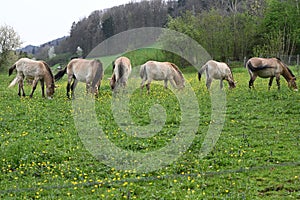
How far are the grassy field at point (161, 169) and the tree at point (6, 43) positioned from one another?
3884cm

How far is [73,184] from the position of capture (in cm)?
648

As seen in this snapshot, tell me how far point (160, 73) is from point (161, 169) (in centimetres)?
1191

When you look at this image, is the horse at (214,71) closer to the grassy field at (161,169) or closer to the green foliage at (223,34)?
the grassy field at (161,169)

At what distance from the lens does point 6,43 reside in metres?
48.4

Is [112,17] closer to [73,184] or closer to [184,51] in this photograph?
[184,51]

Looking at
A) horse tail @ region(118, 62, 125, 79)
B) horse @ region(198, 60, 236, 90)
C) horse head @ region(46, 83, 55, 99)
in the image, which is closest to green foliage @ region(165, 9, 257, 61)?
horse @ region(198, 60, 236, 90)

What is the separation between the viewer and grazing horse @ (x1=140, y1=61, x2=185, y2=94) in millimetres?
18562

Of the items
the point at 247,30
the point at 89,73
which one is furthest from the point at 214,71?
the point at 247,30

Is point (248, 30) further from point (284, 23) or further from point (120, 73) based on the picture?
point (120, 73)

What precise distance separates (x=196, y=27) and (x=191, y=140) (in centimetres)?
4120

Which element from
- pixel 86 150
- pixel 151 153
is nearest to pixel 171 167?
pixel 151 153

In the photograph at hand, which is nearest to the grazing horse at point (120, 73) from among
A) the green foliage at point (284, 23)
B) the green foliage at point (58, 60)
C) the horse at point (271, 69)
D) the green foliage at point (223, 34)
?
the horse at point (271, 69)

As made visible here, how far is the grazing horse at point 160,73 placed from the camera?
60.9ft

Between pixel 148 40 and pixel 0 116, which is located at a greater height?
pixel 148 40
